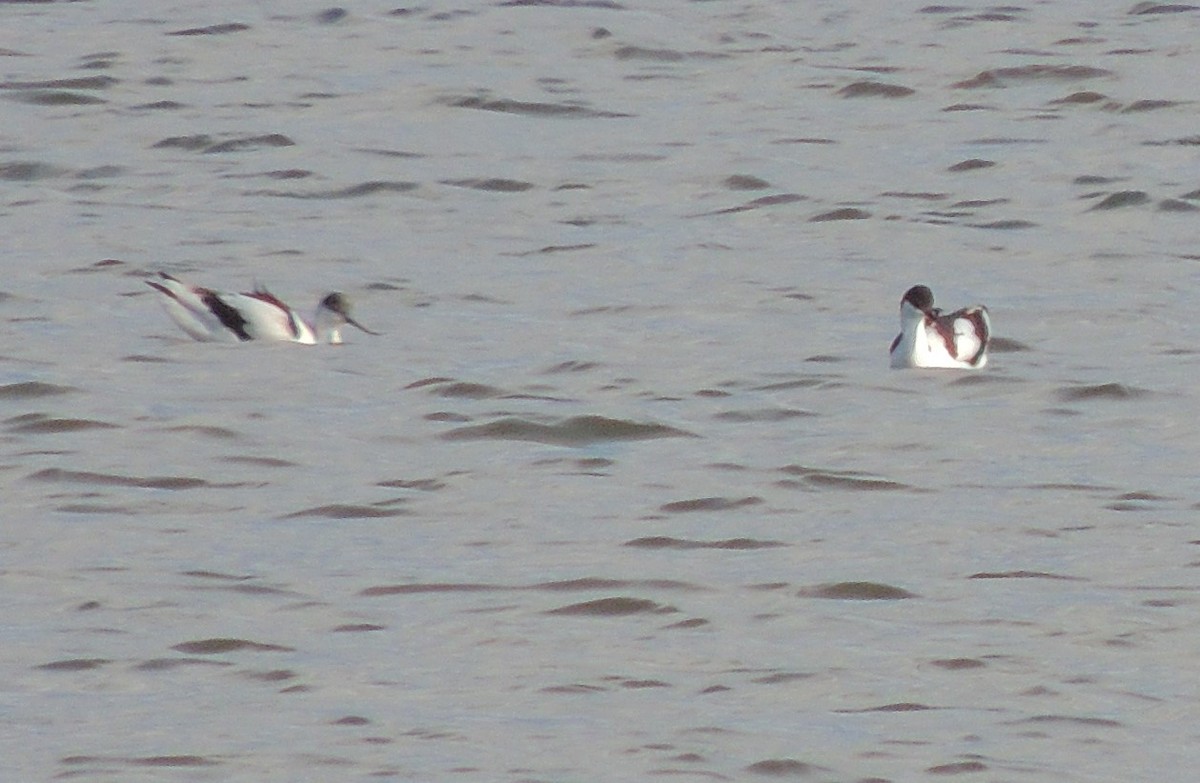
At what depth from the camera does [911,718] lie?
749 cm

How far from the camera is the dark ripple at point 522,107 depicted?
19391 mm

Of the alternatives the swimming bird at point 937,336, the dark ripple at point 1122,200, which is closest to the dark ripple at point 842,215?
the dark ripple at point 1122,200

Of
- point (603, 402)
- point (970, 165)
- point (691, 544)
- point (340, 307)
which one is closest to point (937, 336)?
point (603, 402)

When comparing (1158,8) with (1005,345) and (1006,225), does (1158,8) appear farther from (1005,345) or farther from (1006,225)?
(1005,345)

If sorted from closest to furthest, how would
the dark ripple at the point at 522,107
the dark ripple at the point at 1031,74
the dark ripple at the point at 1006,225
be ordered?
1. the dark ripple at the point at 1006,225
2. the dark ripple at the point at 522,107
3. the dark ripple at the point at 1031,74

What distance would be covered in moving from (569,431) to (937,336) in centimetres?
183

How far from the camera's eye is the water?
25.0 ft

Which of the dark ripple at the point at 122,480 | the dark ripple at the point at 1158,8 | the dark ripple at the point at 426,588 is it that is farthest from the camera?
the dark ripple at the point at 1158,8

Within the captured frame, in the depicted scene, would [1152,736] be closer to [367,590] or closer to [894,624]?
[894,624]

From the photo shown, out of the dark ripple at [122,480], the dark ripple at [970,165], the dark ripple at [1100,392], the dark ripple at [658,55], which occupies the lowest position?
the dark ripple at [1100,392]

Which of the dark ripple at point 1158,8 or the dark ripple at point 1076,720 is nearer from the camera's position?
the dark ripple at point 1076,720

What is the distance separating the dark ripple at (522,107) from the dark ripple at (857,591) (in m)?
10.7

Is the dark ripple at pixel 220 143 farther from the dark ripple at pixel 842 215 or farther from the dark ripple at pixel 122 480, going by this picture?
the dark ripple at pixel 122 480

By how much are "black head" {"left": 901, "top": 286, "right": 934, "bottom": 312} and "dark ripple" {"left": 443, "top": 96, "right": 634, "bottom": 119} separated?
6.44 m
